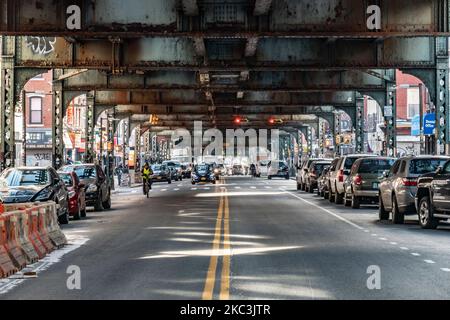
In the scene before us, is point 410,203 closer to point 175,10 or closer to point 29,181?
point 175,10

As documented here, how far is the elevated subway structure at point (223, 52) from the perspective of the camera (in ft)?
89.8

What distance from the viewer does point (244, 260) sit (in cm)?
1606

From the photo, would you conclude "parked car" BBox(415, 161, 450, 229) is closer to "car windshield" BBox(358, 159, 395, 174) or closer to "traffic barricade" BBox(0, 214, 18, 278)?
"car windshield" BBox(358, 159, 395, 174)

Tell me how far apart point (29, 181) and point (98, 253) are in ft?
32.2

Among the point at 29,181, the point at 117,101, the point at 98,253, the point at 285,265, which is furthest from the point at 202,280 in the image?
the point at 117,101

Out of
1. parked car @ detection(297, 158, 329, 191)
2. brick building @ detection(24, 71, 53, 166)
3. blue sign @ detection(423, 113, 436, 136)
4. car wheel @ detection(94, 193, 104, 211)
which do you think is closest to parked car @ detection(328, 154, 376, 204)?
blue sign @ detection(423, 113, 436, 136)

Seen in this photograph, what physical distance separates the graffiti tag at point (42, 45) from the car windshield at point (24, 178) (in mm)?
10620

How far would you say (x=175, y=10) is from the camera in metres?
27.3

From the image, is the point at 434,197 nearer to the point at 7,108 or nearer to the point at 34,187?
the point at 34,187

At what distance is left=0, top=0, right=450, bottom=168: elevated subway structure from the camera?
2736cm

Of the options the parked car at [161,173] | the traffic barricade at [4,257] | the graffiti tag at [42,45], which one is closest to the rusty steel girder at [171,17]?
the graffiti tag at [42,45]

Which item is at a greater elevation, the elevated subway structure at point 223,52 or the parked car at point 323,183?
the elevated subway structure at point 223,52

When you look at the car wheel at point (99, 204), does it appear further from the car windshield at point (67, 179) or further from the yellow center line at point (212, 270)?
the yellow center line at point (212, 270)

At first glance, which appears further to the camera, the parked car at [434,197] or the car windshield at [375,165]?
the car windshield at [375,165]
